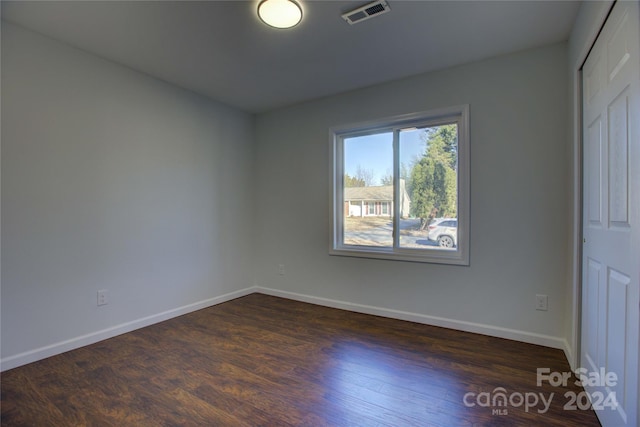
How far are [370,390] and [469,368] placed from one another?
801mm

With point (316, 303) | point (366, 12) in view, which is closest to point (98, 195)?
point (316, 303)

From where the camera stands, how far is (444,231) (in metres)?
3.02

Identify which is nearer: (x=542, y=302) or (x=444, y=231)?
(x=542, y=302)

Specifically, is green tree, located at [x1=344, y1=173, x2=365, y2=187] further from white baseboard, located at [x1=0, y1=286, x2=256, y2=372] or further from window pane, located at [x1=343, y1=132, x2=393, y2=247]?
white baseboard, located at [x1=0, y1=286, x2=256, y2=372]

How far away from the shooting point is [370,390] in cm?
190

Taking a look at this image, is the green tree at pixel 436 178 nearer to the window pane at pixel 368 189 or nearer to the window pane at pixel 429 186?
the window pane at pixel 429 186

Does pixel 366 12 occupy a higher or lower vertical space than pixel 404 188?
higher

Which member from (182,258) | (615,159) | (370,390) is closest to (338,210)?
(182,258)

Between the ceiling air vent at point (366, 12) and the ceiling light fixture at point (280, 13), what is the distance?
0.35m

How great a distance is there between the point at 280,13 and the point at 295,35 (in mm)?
328

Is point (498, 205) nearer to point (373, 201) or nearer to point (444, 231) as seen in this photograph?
point (444, 231)

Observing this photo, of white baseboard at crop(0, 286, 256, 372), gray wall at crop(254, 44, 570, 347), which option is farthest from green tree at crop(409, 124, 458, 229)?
white baseboard at crop(0, 286, 256, 372)

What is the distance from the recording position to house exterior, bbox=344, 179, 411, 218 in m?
3.27

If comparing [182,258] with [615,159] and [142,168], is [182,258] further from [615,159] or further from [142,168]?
[615,159]
